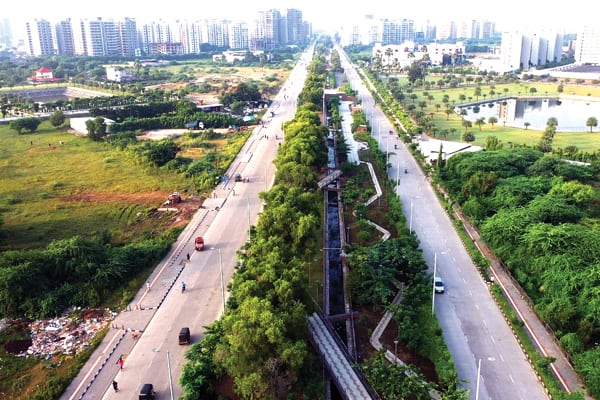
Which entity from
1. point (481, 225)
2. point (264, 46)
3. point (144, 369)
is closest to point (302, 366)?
point (144, 369)

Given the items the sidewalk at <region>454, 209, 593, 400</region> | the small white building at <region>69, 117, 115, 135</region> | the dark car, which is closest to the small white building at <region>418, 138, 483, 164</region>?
the sidewalk at <region>454, 209, 593, 400</region>

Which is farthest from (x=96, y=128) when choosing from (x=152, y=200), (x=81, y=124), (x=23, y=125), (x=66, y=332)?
(x=66, y=332)

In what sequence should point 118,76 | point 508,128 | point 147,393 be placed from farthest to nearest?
point 118,76 < point 508,128 < point 147,393

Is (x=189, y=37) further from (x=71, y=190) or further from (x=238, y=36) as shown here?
(x=71, y=190)

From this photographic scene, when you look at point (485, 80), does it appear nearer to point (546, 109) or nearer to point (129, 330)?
point (546, 109)

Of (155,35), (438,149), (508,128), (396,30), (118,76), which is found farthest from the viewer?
(396,30)

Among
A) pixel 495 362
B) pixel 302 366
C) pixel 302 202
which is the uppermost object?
pixel 302 202
